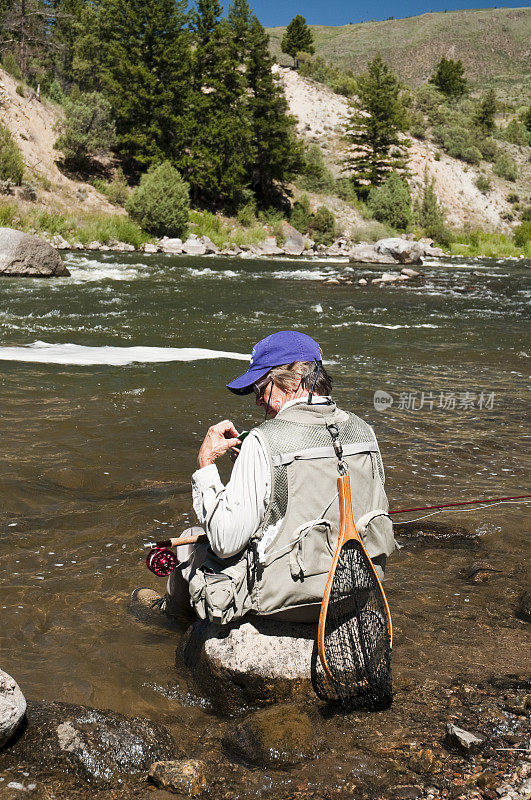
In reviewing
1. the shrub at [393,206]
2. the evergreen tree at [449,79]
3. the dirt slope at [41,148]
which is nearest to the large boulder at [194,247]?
the dirt slope at [41,148]

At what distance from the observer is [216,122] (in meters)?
39.9

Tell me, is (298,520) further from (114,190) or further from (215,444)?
(114,190)

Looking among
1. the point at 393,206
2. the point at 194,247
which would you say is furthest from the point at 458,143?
the point at 194,247

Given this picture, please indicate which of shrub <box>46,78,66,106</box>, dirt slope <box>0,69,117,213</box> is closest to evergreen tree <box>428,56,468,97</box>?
shrub <box>46,78,66,106</box>

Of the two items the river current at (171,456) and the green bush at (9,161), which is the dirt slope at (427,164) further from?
the river current at (171,456)

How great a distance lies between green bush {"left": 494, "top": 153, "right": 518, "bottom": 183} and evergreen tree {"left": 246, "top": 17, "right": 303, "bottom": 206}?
80.5 ft

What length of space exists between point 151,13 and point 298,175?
44.9ft

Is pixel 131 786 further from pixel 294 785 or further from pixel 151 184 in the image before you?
pixel 151 184

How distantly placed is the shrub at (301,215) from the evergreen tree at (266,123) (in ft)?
6.57

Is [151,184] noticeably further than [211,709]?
Result: Yes

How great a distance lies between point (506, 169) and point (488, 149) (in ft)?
10.9

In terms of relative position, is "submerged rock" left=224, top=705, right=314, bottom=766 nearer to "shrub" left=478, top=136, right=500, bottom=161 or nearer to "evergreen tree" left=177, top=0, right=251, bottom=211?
"evergreen tree" left=177, top=0, right=251, bottom=211

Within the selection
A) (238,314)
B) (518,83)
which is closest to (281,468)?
(238,314)

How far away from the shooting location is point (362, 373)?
31.1 feet
